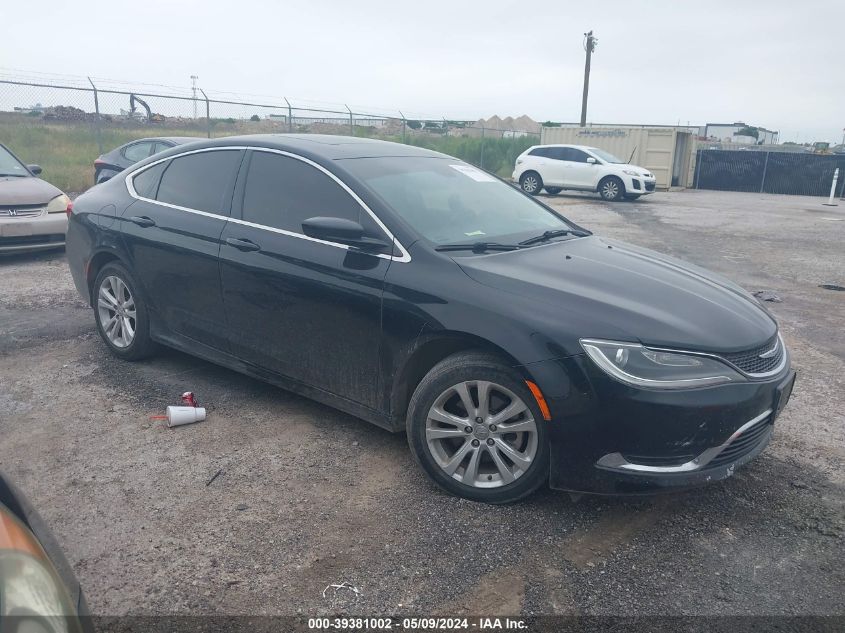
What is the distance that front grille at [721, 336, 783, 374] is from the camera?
3.04 metres

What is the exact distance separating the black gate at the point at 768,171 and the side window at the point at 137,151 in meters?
22.4

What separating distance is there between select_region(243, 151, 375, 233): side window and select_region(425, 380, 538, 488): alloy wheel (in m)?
1.03

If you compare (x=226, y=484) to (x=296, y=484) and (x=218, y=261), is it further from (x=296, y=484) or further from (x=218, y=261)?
(x=218, y=261)

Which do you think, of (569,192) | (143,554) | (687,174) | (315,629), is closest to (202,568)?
(143,554)

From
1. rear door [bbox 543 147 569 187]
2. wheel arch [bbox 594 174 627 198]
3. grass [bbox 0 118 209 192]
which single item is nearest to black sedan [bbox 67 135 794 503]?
grass [bbox 0 118 209 192]

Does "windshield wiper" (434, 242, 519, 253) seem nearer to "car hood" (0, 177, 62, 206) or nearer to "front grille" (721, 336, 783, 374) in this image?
"front grille" (721, 336, 783, 374)

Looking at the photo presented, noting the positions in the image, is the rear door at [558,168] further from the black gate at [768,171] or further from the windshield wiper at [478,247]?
the windshield wiper at [478,247]

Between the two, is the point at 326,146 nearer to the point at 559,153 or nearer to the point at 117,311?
the point at 117,311

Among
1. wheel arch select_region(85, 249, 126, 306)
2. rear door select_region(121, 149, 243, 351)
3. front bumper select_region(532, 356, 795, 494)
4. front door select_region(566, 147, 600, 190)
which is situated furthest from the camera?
front door select_region(566, 147, 600, 190)

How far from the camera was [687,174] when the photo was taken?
2775 cm

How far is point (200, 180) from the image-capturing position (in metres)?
4.51

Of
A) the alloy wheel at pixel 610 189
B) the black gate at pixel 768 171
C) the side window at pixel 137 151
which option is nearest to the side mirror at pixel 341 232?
the side window at pixel 137 151

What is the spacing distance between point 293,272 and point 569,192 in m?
21.2

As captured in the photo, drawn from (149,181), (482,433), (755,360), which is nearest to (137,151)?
(149,181)
